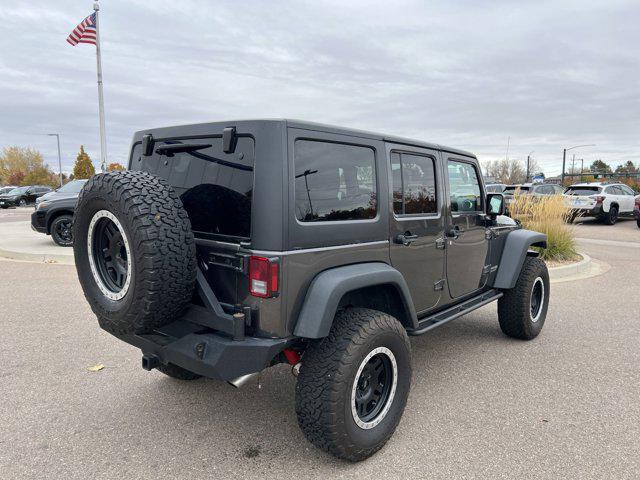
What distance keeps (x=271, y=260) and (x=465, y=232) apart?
7.08 feet

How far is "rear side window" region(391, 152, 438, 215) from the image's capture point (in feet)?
10.6

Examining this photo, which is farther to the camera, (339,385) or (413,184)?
(413,184)

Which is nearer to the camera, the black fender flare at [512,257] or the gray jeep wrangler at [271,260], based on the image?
the gray jeep wrangler at [271,260]

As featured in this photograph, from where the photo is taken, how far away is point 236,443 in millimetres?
2891

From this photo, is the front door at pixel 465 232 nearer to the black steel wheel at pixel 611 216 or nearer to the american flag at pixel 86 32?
the black steel wheel at pixel 611 216

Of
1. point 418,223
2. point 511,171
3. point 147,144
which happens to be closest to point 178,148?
point 147,144

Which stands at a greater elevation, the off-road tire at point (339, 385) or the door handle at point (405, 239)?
the door handle at point (405, 239)

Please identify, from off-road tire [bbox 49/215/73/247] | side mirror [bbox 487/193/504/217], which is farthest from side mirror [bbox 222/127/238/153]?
off-road tire [bbox 49/215/73/247]

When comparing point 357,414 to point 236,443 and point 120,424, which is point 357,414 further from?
point 120,424

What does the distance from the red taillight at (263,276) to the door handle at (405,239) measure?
1.06 meters

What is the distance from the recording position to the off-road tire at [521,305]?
452 cm

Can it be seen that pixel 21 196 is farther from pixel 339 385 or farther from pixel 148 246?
pixel 339 385

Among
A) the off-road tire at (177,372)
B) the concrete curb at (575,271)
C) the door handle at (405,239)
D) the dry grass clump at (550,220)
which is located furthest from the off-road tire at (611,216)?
the off-road tire at (177,372)

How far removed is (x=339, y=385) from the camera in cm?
250
